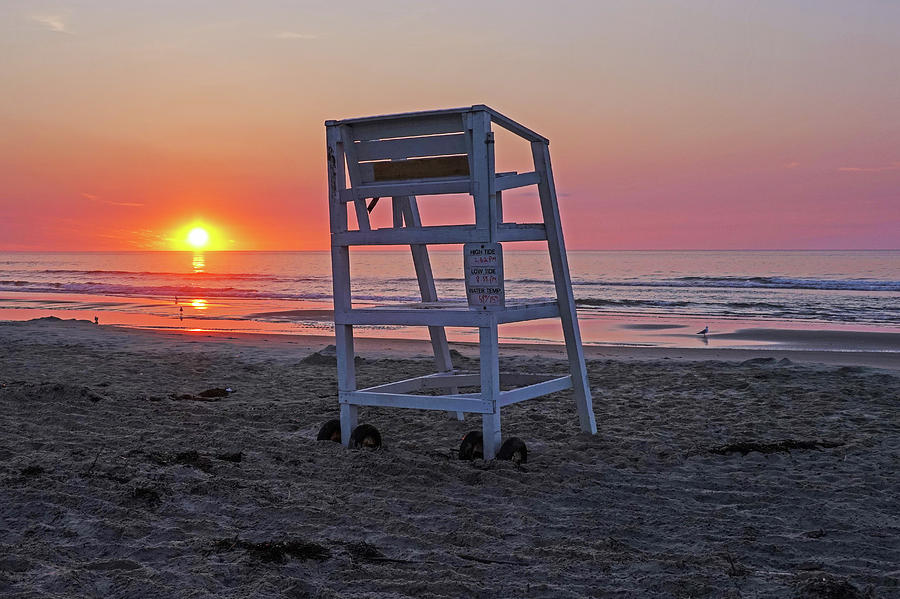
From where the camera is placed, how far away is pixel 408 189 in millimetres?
5102

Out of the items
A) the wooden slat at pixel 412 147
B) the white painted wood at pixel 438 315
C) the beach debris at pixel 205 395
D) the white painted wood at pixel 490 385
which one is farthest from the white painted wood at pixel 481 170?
the beach debris at pixel 205 395

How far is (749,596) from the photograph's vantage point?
3090 mm

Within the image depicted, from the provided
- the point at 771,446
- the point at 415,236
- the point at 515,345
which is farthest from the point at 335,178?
the point at 515,345

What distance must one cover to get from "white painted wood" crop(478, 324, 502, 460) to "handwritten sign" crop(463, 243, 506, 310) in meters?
0.15

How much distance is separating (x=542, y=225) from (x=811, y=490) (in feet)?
8.19

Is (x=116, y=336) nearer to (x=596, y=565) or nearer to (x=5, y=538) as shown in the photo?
(x=5, y=538)

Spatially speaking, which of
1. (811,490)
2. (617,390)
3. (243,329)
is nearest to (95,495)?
(811,490)

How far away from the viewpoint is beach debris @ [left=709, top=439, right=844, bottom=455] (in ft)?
18.5

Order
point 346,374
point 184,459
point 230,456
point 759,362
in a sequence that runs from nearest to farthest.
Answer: point 184,459 < point 230,456 < point 346,374 < point 759,362

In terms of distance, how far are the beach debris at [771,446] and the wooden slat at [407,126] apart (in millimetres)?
2968

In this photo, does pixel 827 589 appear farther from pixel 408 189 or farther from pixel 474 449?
pixel 408 189

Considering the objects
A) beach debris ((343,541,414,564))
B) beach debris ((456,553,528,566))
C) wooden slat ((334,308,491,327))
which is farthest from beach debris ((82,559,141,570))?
wooden slat ((334,308,491,327))

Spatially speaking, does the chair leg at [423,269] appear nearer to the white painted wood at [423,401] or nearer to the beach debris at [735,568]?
the white painted wood at [423,401]

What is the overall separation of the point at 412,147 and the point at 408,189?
0.87 ft
